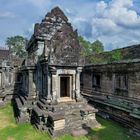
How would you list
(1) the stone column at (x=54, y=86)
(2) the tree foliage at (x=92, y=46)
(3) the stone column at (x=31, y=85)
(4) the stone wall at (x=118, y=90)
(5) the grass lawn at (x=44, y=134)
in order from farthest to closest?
(2) the tree foliage at (x=92, y=46), (3) the stone column at (x=31, y=85), (4) the stone wall at (x=118, y=90), (1) the stone column at (x=54, y=86), (5) the grass lawn at (x=44, y=134)

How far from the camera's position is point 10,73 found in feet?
68.4

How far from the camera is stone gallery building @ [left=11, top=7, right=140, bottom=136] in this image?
10852 mm

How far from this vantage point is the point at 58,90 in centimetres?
1177

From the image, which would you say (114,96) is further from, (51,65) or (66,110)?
(51,65)

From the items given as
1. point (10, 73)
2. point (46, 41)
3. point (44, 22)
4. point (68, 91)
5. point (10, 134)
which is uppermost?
Result: point (44, 22)

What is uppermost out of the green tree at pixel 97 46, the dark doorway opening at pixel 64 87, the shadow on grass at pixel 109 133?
the green tree at pixel 97 46

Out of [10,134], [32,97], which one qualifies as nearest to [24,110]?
[32,97]

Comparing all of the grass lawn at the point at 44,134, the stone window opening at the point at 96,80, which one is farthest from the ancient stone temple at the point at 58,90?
the stone window opening at the point at 96,80

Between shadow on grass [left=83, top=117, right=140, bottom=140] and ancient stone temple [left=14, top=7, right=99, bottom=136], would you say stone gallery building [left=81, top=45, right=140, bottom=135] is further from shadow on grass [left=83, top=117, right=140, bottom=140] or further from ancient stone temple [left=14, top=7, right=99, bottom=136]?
ancient stone temple [left=14, top=7, right=99, bottom=136]

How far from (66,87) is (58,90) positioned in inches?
56.2

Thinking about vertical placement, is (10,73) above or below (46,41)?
below

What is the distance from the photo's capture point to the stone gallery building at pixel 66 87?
10852mm

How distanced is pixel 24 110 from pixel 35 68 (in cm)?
345

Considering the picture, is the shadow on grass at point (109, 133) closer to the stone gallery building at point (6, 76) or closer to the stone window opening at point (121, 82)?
the stone window opening at point (121, 82)
